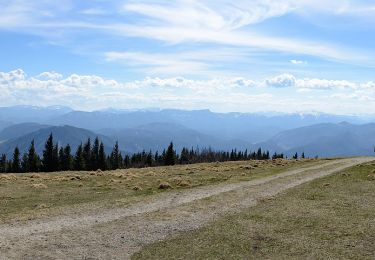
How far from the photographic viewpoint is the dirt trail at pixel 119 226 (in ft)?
63.2

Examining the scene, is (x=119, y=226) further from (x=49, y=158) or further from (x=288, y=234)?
(x=49, y=158)

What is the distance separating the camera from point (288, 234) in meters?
22.5

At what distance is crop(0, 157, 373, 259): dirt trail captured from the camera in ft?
63.2

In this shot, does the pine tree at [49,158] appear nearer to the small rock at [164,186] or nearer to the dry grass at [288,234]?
the small rock at [164,186]

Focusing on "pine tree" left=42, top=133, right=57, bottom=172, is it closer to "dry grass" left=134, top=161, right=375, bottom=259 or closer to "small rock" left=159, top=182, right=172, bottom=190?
"small rock" left=159, top=182, right=172, bottom=190

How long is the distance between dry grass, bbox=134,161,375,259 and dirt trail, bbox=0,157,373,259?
1.29 m

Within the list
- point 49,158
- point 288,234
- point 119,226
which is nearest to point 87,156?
point 49,158

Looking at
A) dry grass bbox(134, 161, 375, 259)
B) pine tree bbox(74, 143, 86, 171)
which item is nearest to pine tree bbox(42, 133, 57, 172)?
pine tree bbox(74, 143, 86, 171)

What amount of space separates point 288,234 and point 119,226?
9.56 metres

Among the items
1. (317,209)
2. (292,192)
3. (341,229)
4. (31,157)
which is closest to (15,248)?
(341,229)

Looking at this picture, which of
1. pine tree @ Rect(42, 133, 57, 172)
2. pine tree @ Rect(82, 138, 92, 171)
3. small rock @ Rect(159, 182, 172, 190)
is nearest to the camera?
small rock @ Rect(159, 182, 172, 190)

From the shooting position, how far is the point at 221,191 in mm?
36594

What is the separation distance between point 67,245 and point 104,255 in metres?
2.40

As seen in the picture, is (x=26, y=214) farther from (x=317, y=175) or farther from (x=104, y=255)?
(x=317, y=175)
